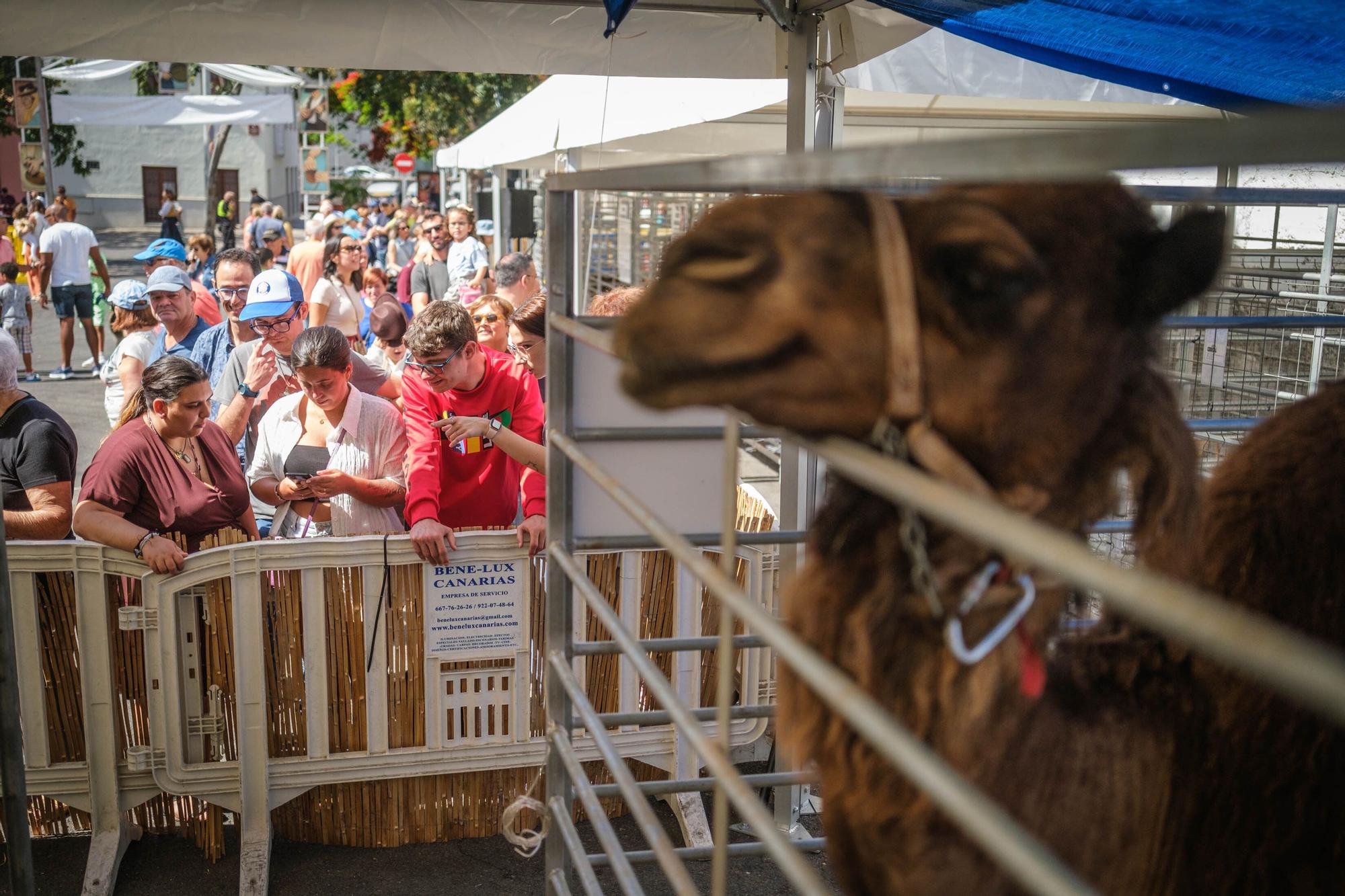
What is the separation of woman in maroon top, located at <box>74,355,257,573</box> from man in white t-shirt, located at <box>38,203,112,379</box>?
981 cm

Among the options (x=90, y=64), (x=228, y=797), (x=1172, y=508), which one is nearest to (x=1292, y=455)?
(x=1172, y=508)

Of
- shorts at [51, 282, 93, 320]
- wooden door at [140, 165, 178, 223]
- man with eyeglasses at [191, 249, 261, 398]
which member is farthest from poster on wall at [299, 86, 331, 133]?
man with eyeglasses at [191, 249, 261, 398]

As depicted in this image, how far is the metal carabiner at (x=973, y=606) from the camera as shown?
1.29 meters

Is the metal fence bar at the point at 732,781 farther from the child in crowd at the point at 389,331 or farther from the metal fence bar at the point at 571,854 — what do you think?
the child in crowd at the point at 389,331

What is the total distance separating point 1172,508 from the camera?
→ 4.50ft

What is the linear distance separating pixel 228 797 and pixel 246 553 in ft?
2.91

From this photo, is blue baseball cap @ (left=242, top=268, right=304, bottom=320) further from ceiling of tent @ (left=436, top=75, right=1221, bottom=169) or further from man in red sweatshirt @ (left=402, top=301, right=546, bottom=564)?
ceiling of tent @ (left=436, top=75, right=1221, bottom=169)

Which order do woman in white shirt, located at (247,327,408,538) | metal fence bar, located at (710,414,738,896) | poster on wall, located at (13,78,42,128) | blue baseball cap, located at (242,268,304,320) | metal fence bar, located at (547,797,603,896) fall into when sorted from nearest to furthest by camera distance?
metal fence bar, located at (710,414,738,896)
metal fence bar, located at (547,797,603,896)
woman in white shirt, located at (247,327,408,538)
blue baseball cap, located at (242,268,304,320)
poster on wall, located at (13,78,42,128)

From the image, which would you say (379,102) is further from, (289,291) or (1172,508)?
(1172,508)

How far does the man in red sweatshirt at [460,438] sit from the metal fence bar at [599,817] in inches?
61.8

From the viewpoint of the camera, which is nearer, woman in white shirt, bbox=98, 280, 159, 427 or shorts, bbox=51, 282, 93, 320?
woman in white shirt, bbox=98, 280, 159, 427

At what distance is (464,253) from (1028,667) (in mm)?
10222

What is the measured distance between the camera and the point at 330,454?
4.54 metres

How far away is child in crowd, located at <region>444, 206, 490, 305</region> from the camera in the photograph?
10477 millimetres
